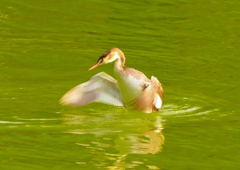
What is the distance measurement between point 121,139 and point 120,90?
166 cm

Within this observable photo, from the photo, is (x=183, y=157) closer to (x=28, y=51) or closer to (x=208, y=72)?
(x=208, y=72)

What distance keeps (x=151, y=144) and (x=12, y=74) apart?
16.5 feet

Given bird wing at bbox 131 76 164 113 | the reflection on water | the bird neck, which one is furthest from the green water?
the bird neck

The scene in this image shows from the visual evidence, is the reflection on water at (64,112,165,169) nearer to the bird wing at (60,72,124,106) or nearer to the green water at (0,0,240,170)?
the green water at (0,0,240,170)

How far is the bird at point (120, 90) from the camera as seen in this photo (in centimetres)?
1184

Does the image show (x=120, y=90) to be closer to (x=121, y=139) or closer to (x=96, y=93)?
(x=96, y=93)

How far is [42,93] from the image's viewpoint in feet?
43.7

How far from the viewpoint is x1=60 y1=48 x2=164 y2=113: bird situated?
466 inches

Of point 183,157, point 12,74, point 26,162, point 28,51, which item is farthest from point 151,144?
point 28,51

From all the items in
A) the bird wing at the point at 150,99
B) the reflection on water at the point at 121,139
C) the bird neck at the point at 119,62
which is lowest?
the reflection on water at the point at 121,139

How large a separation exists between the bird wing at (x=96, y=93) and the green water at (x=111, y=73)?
0.68 feet

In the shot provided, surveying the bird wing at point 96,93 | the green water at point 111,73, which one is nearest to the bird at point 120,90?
the bird wing at point 96,93

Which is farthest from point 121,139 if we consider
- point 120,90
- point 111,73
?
point 111,73

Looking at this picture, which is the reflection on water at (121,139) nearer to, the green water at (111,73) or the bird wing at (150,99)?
the green water at (111,73)
